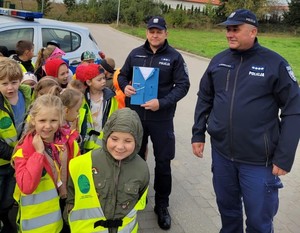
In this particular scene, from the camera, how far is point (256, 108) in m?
2.72

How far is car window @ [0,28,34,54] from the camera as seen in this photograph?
7.23 meters

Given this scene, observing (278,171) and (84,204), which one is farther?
(278,171)

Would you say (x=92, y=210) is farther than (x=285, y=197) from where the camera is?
No

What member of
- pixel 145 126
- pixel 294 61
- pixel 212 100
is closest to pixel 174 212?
pixel 145 126

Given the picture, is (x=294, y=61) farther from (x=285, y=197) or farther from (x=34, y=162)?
(x=34, y=162)

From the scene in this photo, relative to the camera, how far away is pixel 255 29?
278cm

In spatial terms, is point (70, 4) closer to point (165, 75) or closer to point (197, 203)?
point (197, 203)

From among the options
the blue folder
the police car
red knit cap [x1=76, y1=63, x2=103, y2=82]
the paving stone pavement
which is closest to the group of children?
red knit cap [x1=76, y1=63, x2=103, y2=82]

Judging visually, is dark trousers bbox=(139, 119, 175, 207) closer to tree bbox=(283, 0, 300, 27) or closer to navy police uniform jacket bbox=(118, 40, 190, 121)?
navy police uniform jacket bbox=(118, 40, 190, 121)

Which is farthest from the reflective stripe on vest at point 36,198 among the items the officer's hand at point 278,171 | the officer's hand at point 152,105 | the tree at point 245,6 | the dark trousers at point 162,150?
the tree at point 245,6

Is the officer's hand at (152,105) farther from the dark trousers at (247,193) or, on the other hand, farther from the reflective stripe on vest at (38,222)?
the reflective stripe on vest at (38,222)

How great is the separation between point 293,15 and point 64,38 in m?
44.5

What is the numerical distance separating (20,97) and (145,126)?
4.11ft

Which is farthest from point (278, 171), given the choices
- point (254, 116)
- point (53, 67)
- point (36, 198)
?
point (53, 67)
